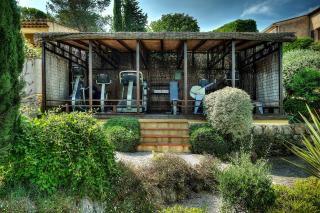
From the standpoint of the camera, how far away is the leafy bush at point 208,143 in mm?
7340

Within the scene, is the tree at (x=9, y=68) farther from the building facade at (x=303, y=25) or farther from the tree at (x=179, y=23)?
the tree at (x=179, y=23)

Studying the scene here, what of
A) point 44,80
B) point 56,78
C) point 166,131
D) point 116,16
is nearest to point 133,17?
point 116,16

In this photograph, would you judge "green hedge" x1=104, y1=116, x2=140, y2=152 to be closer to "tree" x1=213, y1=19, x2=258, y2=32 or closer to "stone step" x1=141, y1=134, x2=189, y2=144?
"stone step" x1=141, y1=134, x2=189, y2=144

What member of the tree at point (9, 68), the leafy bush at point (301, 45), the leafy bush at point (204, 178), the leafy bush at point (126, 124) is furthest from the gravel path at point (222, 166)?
the leafy bush at point (301, 45)

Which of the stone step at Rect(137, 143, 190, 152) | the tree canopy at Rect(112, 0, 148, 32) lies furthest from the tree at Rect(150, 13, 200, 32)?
the stone step at Rect(137, 143, 190, 152)

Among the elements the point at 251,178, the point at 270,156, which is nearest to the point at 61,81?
the point at 270,156

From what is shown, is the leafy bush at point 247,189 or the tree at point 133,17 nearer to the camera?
the leafy bush at point 247,189

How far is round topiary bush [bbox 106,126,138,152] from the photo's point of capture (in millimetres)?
7293

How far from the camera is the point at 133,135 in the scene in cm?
764

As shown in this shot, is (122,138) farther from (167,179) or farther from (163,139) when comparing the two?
(167,179)

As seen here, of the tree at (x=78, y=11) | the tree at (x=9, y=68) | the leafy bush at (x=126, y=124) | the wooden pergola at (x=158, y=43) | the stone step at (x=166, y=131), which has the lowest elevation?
the stone step at (x=166, y=131)

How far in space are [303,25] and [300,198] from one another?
21.5 metres

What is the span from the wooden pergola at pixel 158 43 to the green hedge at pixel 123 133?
1992mm

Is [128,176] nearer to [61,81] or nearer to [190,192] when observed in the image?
[190,192]
